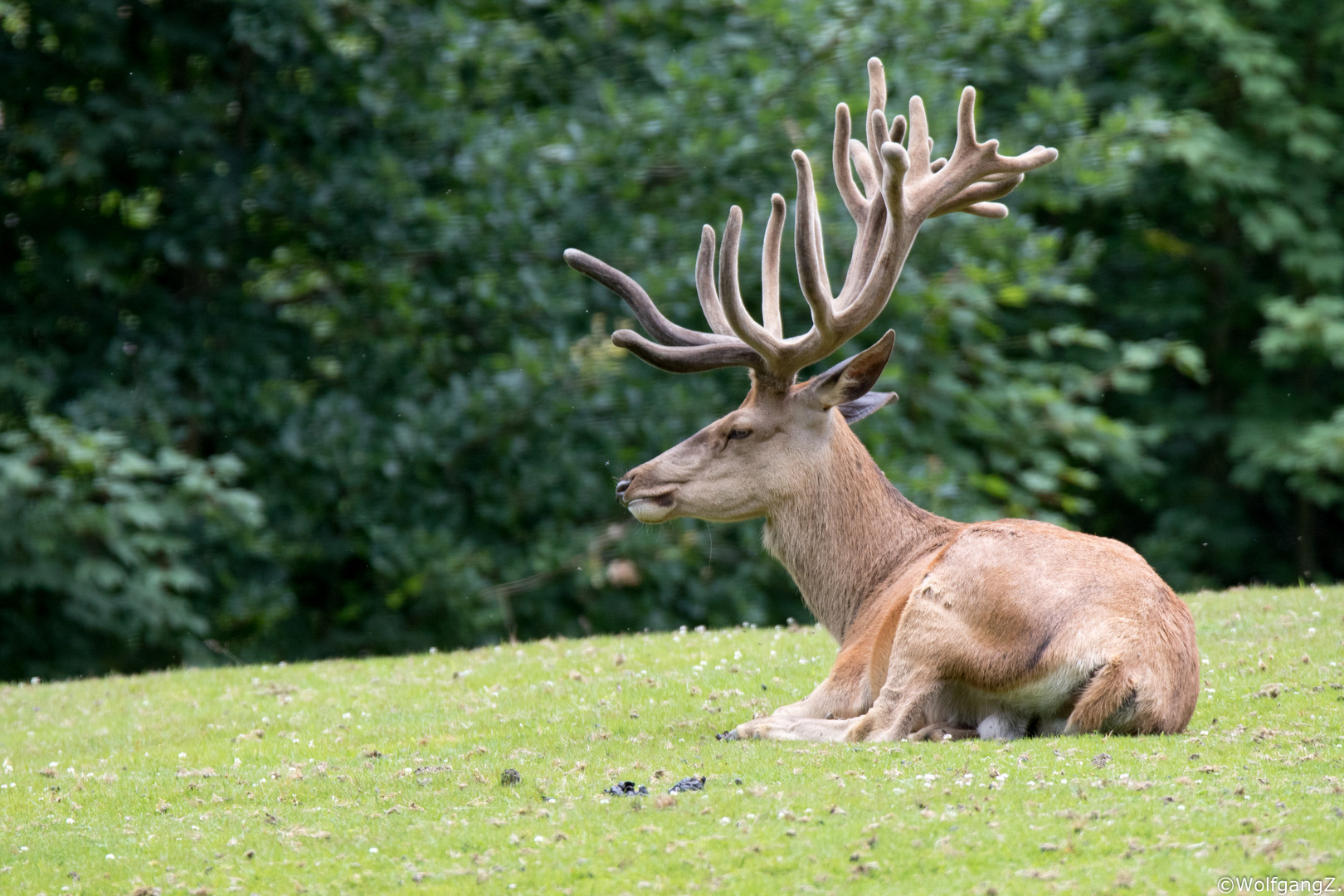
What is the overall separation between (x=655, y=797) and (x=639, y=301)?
3015mm

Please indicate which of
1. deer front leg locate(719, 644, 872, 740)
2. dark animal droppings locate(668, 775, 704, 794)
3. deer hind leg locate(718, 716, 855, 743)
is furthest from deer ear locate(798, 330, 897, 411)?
dark animal droppings locate(668, 775, 704, 794)

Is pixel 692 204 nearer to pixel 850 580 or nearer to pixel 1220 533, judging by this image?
pixel 850 580

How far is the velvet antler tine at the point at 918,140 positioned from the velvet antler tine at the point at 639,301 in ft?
4.98

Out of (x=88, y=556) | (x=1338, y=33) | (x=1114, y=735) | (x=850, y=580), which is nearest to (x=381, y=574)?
(x=88, y=556)

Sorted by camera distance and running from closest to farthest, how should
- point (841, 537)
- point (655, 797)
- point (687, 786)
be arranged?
point (655, 797)
point (687, 786)
point (841, 537)

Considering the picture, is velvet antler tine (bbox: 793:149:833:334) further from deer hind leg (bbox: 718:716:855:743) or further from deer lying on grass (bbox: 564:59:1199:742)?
deer hind leg (bbox: 718:716:855:743)

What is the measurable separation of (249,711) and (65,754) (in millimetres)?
1111

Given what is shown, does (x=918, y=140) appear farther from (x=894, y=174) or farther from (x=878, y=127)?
(x=894, y=174)

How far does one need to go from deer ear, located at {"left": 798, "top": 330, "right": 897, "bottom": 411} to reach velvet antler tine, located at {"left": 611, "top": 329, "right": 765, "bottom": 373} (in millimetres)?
298

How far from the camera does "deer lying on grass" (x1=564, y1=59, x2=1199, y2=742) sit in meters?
6.18

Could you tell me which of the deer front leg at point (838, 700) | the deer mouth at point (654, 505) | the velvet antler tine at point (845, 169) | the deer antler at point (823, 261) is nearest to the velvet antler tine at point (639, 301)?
the deer antler at point (823, 261)

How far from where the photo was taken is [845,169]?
331 inches

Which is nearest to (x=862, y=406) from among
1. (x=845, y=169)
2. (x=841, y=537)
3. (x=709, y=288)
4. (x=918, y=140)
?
(x=841, y=537)

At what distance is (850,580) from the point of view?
749cm
